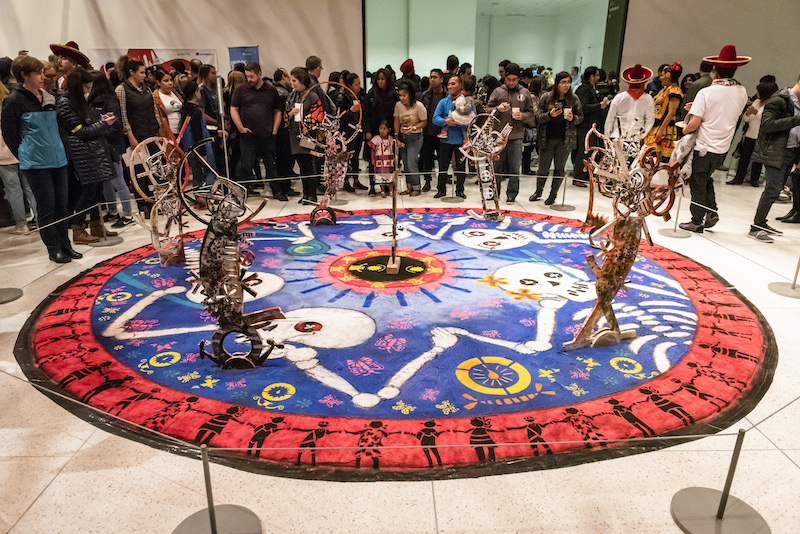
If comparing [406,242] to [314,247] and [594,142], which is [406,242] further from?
[594,142]

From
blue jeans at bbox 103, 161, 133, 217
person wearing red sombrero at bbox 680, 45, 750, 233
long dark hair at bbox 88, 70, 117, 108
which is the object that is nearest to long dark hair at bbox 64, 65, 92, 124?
long dark hair at bbox 88, 70, 117, 108

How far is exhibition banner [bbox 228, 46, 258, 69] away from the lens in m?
9.24

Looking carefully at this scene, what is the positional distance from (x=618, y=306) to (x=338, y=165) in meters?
3.41

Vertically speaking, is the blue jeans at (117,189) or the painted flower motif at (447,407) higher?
the blue jeans at (117,189)

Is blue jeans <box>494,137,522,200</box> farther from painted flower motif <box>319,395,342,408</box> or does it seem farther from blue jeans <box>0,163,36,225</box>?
blue jeans <box>0,163,36,225</box>

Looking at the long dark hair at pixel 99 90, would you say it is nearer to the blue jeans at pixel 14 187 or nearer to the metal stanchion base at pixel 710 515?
the blue jeans at pixel 14 187

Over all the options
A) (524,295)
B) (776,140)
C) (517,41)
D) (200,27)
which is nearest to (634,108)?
(776,140)

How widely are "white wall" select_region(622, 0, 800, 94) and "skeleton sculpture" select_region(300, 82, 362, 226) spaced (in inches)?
251

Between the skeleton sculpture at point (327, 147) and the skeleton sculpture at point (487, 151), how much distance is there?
128cm

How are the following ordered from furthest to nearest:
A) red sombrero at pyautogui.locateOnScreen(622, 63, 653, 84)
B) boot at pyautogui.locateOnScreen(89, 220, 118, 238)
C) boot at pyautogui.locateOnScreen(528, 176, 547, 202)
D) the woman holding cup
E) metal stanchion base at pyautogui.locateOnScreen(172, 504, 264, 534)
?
1. boot at pyautogui.locateOnScreen(528, 176, 547, 202)
2. the woman holding cup
3. red sombrero at pyautogui.locateOnScreen(622, 63, 653, 84)
4. boot at pyautogui.locateOnScreen(89, 220, 118, 238)
5. metal stanchion base at pyautogui.locateOnScreen(172, 504, 264, 534)

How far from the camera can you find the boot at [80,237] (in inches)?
210

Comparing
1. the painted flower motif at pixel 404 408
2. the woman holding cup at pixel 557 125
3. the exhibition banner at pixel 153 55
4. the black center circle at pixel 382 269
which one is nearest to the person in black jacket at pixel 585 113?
the woman holding cup at pixel 557 125

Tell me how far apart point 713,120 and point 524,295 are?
2893 millimetres

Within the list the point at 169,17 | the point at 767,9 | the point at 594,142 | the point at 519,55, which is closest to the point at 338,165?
the point at 594,142
